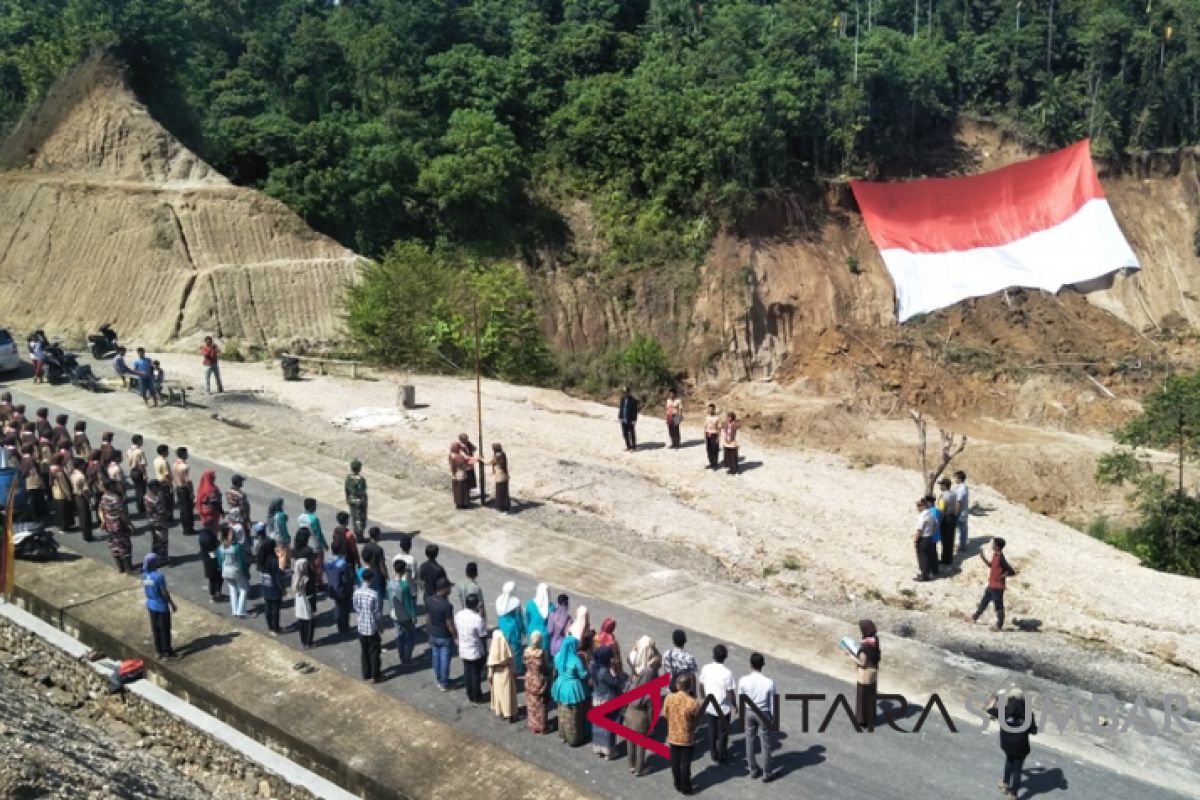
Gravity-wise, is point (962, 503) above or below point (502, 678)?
above

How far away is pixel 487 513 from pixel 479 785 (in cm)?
823

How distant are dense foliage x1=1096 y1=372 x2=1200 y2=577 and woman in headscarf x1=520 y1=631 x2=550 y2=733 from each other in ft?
40.7

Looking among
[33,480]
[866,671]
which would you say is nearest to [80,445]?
[33,480]

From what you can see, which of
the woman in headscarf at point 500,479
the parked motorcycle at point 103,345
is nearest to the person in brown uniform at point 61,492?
the woman in headscarf at point 500,479

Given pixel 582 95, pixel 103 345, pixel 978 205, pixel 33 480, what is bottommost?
pixel 33 480

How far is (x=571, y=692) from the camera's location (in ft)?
36.6

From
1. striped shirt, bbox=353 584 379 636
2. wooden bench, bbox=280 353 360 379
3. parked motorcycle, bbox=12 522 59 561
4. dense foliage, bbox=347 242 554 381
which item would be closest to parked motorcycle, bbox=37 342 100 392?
wooden bench, bbox=280 353 360 379

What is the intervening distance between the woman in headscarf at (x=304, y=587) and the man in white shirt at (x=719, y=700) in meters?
4.71

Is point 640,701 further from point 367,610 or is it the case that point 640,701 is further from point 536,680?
point 367,610

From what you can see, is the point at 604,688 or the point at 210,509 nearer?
the point at 604,688

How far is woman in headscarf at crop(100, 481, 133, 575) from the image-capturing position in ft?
49.7

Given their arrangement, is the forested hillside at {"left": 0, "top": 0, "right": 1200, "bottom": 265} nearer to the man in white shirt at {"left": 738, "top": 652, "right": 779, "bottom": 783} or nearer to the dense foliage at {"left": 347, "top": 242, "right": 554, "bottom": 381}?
the dense foliage at {"left": 347, "top": 242, "right": 554, "bottom": 381}

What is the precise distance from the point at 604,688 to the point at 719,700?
111cm

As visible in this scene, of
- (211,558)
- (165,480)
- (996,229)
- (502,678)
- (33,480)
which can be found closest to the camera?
(502,678)
